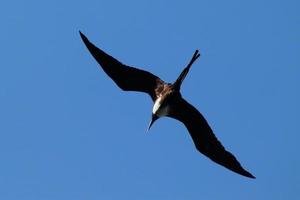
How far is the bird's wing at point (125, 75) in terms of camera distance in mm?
13180

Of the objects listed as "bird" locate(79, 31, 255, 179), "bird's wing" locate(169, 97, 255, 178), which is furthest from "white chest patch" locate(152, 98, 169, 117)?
"bird's wing" locate(169, 97, 255, 178)

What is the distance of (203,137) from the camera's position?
1367 centimetres

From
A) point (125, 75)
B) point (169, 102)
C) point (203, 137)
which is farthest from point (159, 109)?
point (203, 137)

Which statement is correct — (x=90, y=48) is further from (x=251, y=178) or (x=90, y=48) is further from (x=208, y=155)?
(x=251, y=178)

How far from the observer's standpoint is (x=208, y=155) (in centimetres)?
1388

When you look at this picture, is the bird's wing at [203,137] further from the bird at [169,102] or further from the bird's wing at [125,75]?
the bird's wing at [125,75]

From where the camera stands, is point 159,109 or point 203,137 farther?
point 203,137

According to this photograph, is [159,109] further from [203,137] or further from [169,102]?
[203,137]

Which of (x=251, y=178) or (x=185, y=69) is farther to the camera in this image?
(x=251, y=178)

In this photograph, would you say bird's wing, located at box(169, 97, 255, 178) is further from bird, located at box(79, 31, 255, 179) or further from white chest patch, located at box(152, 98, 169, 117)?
white chest patch, located at box(152, 98, 169, 117)

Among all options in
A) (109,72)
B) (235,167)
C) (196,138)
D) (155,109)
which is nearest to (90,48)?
(109,72)

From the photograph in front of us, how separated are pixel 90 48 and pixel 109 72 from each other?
0.67 m

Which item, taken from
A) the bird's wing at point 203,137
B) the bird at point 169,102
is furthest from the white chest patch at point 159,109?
the bird's wing at point 203,137

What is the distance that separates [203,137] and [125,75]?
2.17 m
